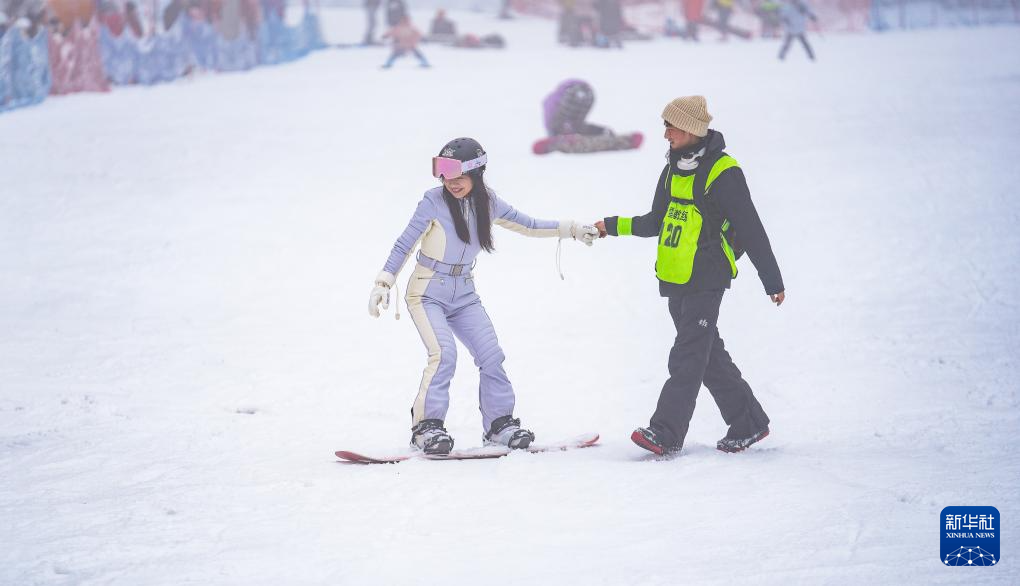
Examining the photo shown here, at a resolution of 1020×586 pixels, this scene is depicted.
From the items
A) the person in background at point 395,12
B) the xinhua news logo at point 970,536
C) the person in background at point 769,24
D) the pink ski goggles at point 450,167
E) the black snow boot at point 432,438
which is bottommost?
the person in background at point 769,24

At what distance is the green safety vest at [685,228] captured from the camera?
4.75m

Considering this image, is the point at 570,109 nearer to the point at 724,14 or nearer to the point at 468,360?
the point at 468,360

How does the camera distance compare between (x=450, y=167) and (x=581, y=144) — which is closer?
(x=450, y=167)

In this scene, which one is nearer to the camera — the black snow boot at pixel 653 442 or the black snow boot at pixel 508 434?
the black snow boot at pixel 653 442

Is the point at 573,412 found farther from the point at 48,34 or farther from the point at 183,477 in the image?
the point at 48,34

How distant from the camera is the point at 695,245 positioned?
477 cm

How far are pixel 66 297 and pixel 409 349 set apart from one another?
2909 millimetres

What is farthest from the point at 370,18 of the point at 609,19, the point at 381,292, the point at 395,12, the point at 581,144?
the point at 381,292

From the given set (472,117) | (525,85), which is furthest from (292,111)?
(525,85)

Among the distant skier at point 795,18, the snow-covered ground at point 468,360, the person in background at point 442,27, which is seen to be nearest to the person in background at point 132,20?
the snow-covered ground at point 468,360

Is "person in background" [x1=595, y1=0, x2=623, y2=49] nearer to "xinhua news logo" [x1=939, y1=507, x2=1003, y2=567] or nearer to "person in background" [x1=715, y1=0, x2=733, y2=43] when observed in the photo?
"person in background" [x1=715, y1=0, x2=733, y2=43]

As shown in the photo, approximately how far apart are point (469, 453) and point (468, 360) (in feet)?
8.71

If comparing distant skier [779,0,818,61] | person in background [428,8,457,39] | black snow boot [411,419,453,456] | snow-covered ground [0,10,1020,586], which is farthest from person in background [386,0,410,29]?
black snow boot [411,419,453,456]

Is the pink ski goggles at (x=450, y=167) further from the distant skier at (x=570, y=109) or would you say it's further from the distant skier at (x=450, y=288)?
the distant skier at (x=570, y=109)
